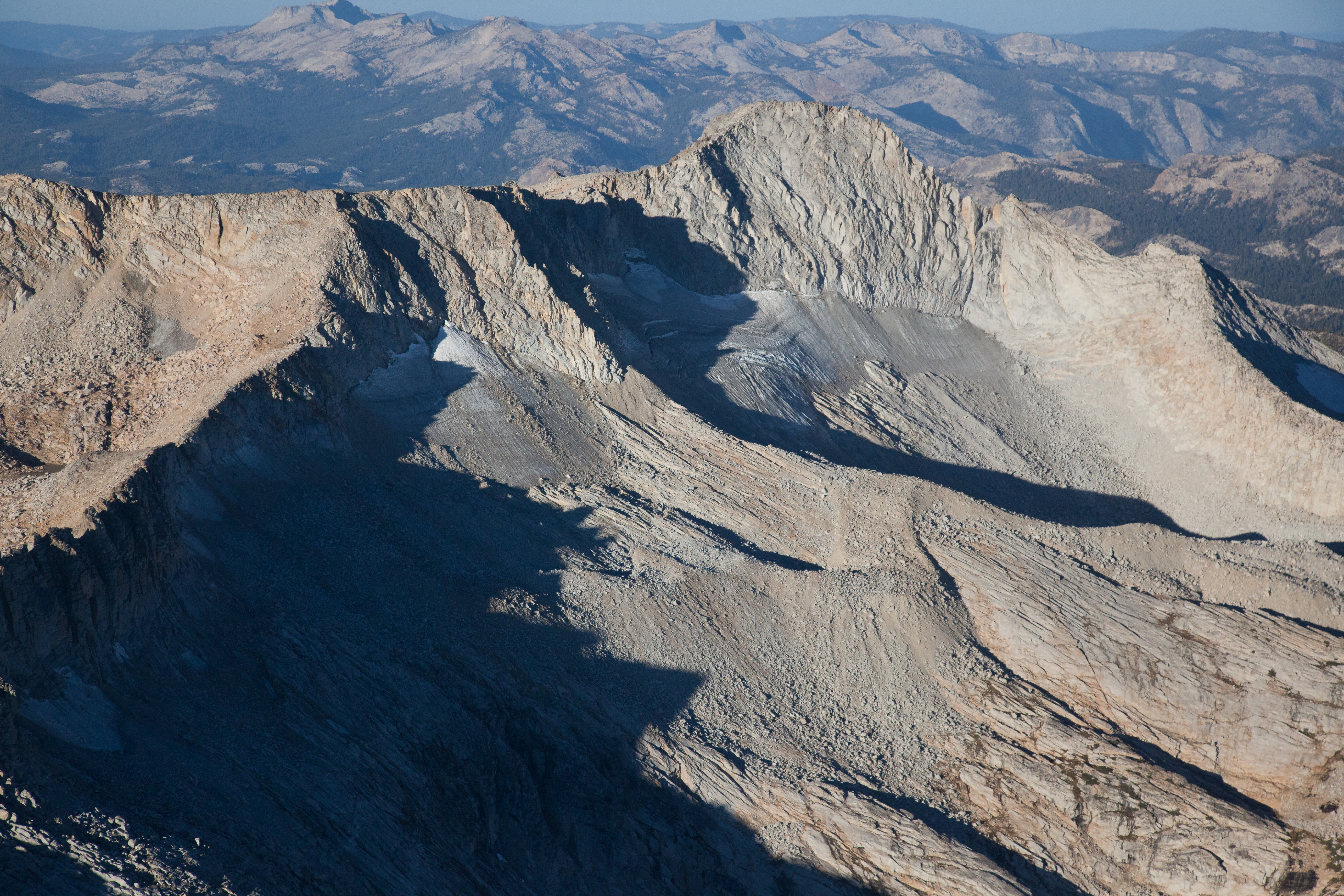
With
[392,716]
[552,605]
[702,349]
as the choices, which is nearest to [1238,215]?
[702,349]

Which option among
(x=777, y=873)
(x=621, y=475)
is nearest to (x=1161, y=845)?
(x=777, y=873)

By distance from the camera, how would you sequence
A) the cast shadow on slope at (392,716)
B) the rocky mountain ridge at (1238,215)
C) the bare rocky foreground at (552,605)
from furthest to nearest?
the rocky mountain ridge at (1238,215), the bare rocky foreground at (552,605), the cast shadow on slope at (392,716)

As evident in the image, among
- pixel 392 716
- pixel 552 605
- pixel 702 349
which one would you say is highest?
pixel 702 349

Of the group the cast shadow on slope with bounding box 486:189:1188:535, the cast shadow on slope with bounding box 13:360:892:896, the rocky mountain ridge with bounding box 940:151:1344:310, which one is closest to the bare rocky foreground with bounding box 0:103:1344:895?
the cast shadow on slope with bounding box 13:360:892:896

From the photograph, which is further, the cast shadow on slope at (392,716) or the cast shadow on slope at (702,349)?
the cast shadow on slope at (702,349)

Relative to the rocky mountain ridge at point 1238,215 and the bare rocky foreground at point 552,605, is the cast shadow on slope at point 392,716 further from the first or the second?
the rocky mountain ridge at point 1238,215

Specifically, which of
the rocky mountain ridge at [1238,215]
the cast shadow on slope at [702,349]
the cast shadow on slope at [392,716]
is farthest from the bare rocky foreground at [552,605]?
the rocky mountain ridge at [1238,215]

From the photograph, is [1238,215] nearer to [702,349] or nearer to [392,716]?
[702,349]
